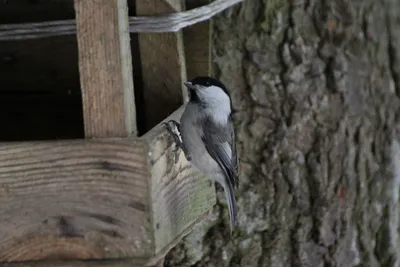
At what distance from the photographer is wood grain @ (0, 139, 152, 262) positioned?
1416 mm

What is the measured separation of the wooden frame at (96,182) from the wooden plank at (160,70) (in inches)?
17.8

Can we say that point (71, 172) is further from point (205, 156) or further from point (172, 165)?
point (205, 156)

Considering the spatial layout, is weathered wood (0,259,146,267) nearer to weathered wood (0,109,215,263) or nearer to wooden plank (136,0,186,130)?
weathered wood (0,109,215,263)

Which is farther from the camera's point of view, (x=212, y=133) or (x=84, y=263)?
(x=212, y=133)

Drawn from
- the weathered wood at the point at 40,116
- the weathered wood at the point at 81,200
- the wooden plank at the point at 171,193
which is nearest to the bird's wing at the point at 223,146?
the wooden plank at the point at 171,193

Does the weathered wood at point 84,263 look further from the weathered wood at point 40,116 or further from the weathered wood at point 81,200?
the weathered wood at point 40,116

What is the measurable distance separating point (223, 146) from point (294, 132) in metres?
0.33

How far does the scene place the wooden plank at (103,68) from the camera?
1.48 meters

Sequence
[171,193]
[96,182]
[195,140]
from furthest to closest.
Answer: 1. [195,140]
2. [171,193]
3. [96,182]

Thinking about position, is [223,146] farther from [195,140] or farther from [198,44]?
[198,44]

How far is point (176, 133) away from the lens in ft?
5.90

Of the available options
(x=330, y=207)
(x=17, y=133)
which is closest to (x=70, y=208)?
(x=17, y=133)

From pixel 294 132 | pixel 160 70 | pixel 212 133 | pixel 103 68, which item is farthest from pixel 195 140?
pixel 103 68

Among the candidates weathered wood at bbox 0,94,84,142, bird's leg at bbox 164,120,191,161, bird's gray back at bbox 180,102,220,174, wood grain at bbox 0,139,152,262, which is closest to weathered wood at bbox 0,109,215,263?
wood grain at bbox 0,139,152,262
